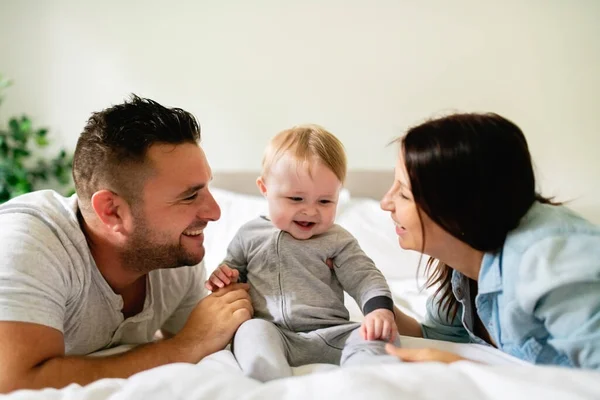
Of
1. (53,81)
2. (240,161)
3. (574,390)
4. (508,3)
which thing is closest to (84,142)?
(574,390)

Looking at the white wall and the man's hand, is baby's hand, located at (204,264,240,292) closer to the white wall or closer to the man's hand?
the man's hand

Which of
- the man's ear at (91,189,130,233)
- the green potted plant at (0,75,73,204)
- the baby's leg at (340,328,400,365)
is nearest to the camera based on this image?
the baby's leg at (340,328,400,365)

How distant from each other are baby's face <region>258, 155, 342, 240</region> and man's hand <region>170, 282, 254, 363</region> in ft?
0.69

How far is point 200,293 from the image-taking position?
4.87 feet

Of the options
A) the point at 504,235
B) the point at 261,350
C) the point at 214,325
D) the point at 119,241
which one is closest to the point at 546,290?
the point at 504,235

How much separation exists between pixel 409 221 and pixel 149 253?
62 centimetres

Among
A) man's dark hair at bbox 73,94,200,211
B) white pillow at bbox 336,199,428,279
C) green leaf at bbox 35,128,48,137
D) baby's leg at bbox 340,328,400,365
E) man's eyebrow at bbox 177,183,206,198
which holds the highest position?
man's dark hair at bbox 73,94,200,211

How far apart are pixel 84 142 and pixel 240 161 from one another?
134 centimetres

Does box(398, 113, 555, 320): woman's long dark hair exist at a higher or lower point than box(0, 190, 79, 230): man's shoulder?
higher

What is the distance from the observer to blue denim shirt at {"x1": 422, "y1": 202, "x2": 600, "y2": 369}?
792 mm

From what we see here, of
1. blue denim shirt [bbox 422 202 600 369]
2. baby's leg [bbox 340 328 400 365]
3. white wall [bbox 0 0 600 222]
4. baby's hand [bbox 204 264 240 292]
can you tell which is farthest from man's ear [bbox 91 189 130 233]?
white wall [bbox 0 0 600 222]

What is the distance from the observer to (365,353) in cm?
95

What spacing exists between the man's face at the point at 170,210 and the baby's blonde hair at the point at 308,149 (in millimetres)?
169

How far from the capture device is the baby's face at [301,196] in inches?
45.8
